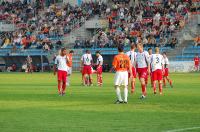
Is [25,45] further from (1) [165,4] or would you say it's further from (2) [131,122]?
(2) [131,122]

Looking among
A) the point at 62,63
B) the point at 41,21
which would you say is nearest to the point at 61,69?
the point at 62,63

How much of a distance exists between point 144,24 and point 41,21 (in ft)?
52.2

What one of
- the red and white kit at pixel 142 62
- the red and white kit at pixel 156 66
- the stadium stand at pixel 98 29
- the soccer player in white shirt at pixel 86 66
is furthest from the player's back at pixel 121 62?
the stadium stand at pixel 98 29

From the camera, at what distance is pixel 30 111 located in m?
21.2

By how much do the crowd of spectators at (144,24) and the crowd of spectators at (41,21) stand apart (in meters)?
3.16

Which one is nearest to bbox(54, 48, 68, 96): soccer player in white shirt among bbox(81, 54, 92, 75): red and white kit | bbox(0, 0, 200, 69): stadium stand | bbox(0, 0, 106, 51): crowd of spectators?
bbox(81, 54, 92, 75): red and white kit

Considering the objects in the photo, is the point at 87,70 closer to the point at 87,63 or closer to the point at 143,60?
the point at 87,63

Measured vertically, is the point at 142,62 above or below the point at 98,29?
below

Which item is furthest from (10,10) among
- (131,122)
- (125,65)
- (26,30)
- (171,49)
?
(131,122)

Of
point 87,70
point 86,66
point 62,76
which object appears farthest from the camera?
point 86,66

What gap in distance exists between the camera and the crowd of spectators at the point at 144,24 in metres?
65.0

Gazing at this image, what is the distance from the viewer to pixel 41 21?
258ft

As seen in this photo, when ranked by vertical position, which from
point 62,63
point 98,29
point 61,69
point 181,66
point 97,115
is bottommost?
point 97,115

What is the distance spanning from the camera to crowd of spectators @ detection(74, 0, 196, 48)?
65000 mm
